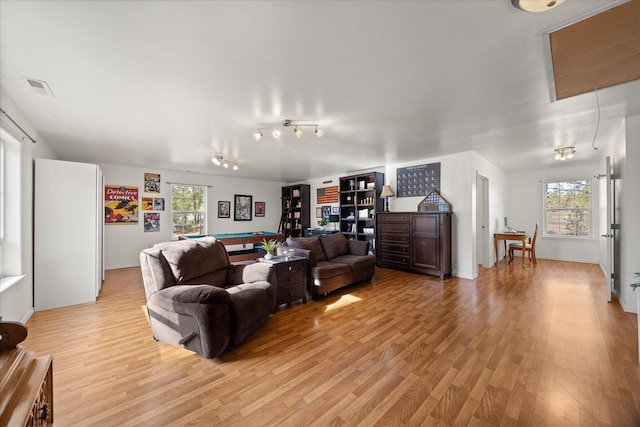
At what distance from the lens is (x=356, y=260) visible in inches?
172

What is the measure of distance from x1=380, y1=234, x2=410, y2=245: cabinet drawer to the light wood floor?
75.6 inches

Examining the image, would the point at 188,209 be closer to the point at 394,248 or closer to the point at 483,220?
the point at 394,248

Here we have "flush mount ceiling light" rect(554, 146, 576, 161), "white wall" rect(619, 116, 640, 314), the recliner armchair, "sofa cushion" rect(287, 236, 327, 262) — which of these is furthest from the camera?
"flush mount ceiling light" rect(554, 146, 576, 161)

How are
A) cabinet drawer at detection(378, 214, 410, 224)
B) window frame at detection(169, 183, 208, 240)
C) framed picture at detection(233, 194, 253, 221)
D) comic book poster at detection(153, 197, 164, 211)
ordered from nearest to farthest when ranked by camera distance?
cabinet drawer at detection(378, 214, 410, 224), comic book poster at detection(153, 197, 164, 211), window frame at detection(169, 183, 208, 240), framed picture at detection(233, 194, 253, 221)

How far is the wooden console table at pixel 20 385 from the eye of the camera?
88cm

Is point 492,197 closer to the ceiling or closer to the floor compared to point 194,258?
closer to the ceiling

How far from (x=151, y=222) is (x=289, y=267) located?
498cm

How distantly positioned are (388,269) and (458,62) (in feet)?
14.7

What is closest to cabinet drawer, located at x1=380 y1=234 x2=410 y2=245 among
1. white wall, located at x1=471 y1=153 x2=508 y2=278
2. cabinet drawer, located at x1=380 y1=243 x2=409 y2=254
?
cabinet drawer, located at x1=380 y1=243 x2=409 y2=254

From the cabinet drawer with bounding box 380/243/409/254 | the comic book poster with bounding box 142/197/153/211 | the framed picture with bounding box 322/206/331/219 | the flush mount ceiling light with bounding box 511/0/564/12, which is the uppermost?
the flush mount ceiling light with bounding box 511/0/564/12

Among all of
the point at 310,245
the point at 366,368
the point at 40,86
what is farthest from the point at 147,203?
the point at 366,368

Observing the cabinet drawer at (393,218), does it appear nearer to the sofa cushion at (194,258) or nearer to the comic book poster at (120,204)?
the sofa cushion at (194,258)

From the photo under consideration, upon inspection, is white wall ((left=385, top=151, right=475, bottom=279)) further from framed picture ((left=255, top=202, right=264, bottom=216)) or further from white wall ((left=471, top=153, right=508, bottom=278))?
framed picture ((left=255, top=202, right=264, bottom=216))

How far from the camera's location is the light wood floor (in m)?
1.60
